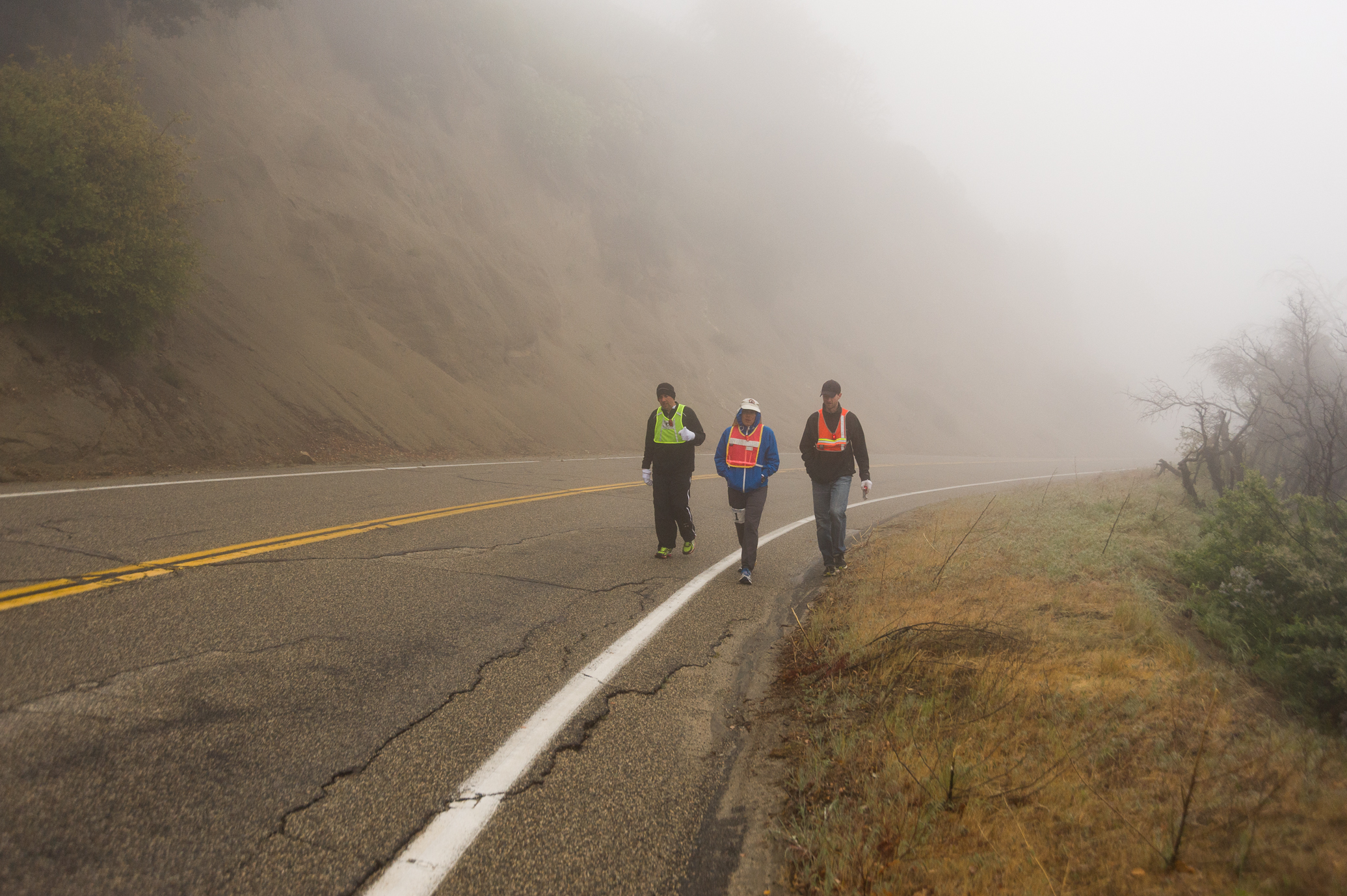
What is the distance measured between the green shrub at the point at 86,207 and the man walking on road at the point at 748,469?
11936 millimetres

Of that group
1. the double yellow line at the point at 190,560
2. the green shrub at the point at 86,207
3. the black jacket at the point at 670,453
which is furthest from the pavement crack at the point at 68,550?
the green shrub at the point at 86,207

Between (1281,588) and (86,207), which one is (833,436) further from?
(86,207)

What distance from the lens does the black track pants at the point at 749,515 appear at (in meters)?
7.00

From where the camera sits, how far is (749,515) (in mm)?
7113

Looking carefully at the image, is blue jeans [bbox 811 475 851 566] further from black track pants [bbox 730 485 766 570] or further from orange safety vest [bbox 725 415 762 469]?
orange safety vest [bbox 725 415 762 469]

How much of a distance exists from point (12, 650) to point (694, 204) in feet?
137

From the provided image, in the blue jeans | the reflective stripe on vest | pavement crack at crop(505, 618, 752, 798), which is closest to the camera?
pavement crack at crop(505, 618, 752, 798)

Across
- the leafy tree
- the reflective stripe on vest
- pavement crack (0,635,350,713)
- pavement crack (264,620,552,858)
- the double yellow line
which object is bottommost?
pavement crack (264,620,552,858)

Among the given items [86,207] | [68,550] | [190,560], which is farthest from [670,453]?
[86,207]

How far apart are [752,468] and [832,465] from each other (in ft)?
2.75

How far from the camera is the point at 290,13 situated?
2727cm

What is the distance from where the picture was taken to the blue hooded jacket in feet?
23.3

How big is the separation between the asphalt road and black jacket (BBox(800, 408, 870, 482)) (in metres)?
1.17

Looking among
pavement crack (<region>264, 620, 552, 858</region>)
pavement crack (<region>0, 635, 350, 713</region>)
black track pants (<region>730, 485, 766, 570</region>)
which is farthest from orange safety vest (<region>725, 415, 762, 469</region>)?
pavement crack (<region>0, 635, 350, 713</region>)
